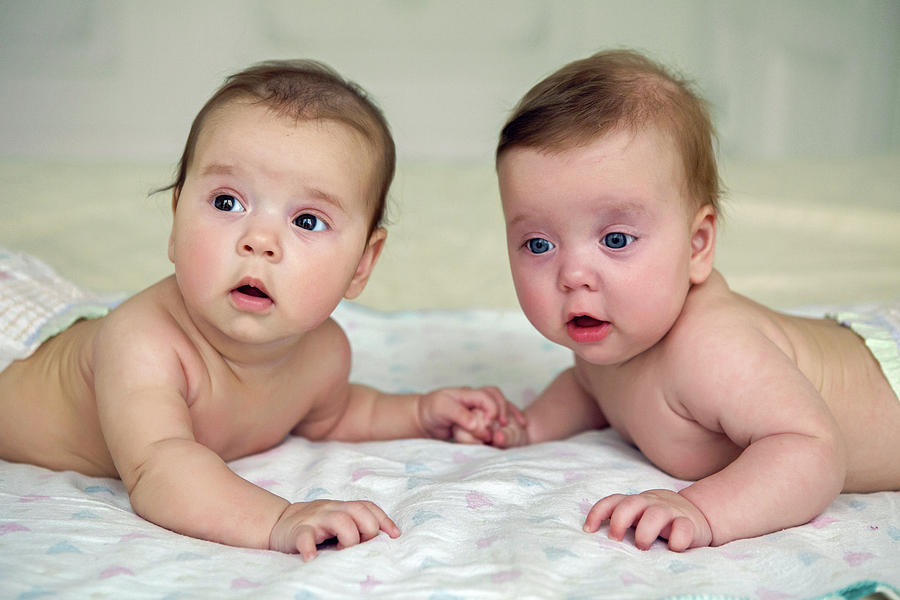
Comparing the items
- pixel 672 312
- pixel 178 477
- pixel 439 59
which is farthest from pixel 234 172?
pixel 439 59

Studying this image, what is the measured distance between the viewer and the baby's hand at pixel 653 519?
1.04 metres

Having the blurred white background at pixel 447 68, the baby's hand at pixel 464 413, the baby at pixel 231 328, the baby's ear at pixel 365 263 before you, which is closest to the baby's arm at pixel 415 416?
the baby's hand at pixel 464 413

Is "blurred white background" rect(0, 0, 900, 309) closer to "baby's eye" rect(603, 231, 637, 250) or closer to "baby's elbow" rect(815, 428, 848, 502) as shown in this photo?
"baby's eye" rect(603, 231, 637, 250)

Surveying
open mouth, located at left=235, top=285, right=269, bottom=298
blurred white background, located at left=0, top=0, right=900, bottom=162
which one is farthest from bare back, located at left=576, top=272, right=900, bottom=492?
blurred white background, located at left=0, top=0, right=900, bottom=162

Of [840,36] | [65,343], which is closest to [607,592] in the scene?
[65,343]

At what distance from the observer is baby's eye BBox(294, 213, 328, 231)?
1221mm

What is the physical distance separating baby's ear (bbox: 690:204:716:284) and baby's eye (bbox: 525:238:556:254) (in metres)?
0.20

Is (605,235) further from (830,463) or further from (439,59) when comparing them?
(439,59)

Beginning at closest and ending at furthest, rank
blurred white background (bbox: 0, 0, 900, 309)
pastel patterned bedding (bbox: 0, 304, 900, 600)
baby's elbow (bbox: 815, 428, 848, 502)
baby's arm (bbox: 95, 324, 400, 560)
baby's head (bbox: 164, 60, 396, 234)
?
1. pastel patterned bedding (bbox: 0, 304, 900, 600)
2. baby's arm (bbox: 95, 324, 400, 560)
3. baby's elbow (bbox: 815, 428, 848, 502)
4. baby's head (bbox: 164, 60, 396, 234)
5. blurred white background (bbox: 0, 0, 900, 309)

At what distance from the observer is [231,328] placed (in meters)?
1.21

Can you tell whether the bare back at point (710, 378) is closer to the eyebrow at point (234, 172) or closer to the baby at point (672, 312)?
the baby at point (672, 312)

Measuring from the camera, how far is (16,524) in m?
1.05

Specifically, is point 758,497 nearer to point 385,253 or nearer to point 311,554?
point 311,554

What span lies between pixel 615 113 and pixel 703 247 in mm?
227
